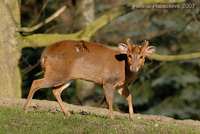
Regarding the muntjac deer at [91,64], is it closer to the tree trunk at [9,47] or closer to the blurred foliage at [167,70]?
the tree trunk at [9,47]

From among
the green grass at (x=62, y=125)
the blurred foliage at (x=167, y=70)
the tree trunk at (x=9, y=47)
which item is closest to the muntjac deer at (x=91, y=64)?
the green grass at (x=62, y=125)

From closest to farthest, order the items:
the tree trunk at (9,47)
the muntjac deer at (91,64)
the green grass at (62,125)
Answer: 1. the green grass at (62,125)
2. the muntjac deer at (91,64)
3. the tree trunk at (9,47)

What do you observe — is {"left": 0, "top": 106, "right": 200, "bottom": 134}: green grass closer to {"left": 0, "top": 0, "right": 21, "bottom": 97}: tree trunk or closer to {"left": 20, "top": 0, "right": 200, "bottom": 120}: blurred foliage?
{"left": 0, "top": 0, "right": 21, "bottom": 97}: tree trunk

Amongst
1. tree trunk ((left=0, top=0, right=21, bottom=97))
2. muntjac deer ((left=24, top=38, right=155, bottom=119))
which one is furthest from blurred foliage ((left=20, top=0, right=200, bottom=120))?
muntjac deer ((left=24, top=38, right=155, bottom=119))

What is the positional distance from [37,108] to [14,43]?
252 cm

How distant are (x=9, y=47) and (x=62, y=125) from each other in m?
4.35

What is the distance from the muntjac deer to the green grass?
0.69 metres

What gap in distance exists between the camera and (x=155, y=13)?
1486 cm

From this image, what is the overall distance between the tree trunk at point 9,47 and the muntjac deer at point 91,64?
8.35ft

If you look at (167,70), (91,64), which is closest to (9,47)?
(91,64)

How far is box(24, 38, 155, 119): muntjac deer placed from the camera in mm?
7844

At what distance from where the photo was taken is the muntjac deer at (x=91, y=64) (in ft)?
25.7

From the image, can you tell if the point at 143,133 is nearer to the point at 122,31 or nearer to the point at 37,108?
the point at 37,108

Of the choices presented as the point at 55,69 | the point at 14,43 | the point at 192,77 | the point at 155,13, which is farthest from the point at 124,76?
the point at 155,13
